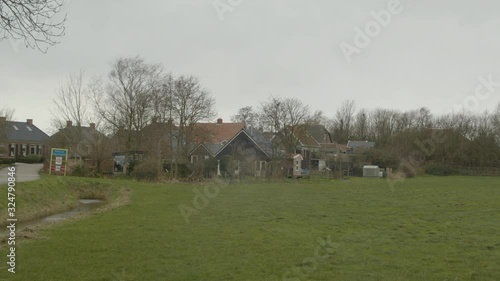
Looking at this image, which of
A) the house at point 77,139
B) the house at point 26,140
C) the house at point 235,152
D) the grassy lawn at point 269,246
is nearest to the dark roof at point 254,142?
the house at point 235,152

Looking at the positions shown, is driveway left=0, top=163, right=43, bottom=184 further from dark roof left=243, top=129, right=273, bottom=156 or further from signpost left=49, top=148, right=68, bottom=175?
dark roof left=243, top=129, right=273, bottom=156

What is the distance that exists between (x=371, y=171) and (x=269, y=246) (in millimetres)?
53045

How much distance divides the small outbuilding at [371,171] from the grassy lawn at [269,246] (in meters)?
43.0

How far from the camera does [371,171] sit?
62.2 m

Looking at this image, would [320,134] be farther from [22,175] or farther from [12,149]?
[22,175]

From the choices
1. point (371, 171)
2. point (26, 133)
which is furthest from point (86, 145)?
point (26, 133)

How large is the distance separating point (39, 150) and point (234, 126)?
4072 centimetres

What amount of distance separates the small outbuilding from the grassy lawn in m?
43.0

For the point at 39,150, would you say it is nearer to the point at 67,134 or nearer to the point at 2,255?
the point at 67,134

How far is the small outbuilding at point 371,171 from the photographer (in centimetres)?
6188

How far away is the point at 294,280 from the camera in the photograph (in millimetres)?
8375

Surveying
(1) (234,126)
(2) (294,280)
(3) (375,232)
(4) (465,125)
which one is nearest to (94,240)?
(2) (294,280)

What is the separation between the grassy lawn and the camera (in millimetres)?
8859

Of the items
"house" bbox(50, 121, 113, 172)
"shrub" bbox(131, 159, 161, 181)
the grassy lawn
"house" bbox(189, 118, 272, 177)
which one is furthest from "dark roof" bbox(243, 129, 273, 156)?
the grassy lawn
